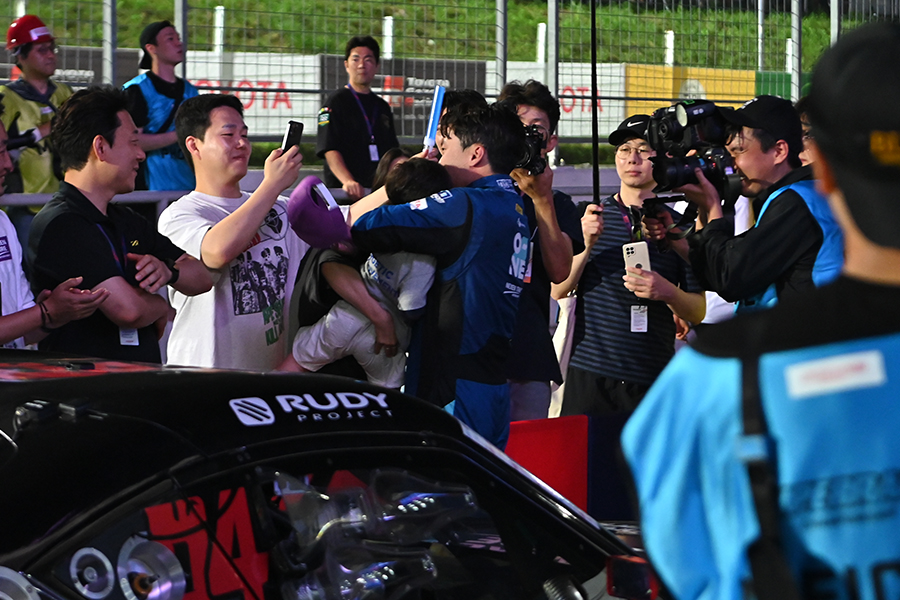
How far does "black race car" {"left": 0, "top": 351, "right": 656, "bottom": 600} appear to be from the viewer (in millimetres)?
2115

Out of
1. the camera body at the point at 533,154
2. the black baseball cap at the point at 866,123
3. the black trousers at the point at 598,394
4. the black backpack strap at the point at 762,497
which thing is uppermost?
the camera body at the point at 533,154

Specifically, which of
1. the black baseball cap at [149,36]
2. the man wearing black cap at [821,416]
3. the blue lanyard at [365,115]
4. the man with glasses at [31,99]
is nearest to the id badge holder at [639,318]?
the blue lanyard at [365,115]

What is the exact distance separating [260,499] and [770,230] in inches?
82.2

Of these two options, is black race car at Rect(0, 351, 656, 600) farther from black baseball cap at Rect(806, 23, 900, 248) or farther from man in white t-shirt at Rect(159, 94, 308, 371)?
black baseball cap at Rect(806, 23, 900, 248)


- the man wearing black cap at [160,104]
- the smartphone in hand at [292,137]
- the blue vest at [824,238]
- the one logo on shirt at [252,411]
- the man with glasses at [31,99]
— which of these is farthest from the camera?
the man wearing black cap at [160,104]

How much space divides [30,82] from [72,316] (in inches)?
121

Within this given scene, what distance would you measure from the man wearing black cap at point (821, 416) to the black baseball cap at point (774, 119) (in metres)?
3.12

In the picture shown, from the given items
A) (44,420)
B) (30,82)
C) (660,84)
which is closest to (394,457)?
(44,420)

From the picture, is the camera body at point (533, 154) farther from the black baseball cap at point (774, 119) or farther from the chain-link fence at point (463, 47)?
the chain-link fence at point (463, 47)

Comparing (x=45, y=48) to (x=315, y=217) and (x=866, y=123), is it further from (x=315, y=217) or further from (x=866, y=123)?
(x=866, y=123)

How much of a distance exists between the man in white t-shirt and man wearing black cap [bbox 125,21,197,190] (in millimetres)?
2164

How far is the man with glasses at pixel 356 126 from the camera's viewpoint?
23.9ft

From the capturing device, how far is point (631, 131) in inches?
208

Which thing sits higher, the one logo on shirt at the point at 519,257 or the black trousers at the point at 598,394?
the one logo on shirt at the point at 519,257
